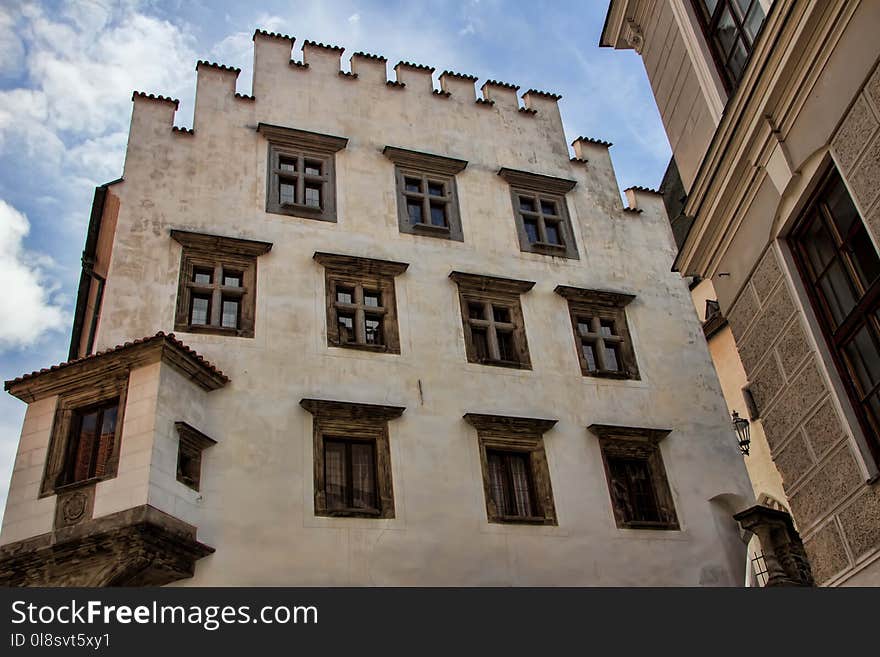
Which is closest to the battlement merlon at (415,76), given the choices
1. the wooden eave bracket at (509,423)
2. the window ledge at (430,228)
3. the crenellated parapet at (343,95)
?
the crenellated parapet at (343,95)

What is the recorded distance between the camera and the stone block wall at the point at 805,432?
8.90 metres

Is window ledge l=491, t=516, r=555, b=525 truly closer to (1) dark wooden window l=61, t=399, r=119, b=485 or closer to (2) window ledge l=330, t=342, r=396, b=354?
(2) window ledge l=330, t=342, r=396, b=354

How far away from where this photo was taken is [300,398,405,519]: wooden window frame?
1603 cm

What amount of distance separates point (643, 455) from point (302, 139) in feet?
34.9

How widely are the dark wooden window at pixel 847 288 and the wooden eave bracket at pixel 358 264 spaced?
10.4 metres

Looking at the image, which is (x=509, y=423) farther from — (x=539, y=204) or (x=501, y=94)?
(x=501, y=94)

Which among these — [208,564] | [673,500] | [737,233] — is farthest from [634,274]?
[208,564]

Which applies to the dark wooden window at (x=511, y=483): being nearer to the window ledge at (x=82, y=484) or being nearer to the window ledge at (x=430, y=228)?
the window ledge at (x=430, y=228)

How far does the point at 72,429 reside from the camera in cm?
1503

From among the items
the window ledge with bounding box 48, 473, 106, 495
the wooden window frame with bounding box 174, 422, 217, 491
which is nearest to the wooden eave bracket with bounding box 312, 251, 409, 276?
the wooden window frame with bounding box 174, 422, 217, 491

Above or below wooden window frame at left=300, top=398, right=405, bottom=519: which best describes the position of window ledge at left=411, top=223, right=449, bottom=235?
above

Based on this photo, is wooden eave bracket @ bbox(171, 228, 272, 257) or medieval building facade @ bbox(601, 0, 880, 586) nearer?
medieval building facade @ bbox(601, 0, 880, 586)

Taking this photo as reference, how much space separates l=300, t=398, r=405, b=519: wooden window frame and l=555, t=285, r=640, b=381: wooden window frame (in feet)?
16.8
